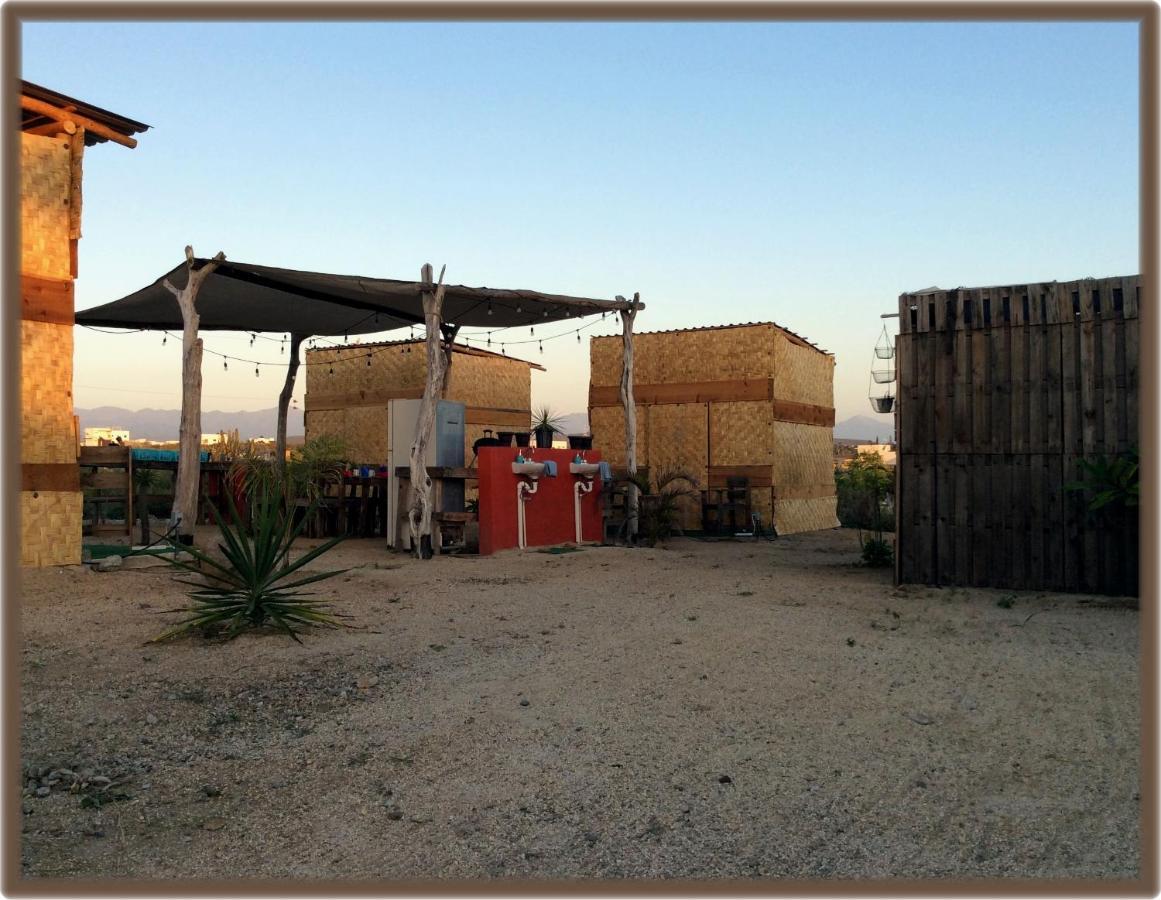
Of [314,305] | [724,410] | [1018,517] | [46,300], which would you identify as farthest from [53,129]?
[724,410]

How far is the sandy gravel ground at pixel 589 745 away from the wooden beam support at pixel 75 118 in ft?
16.3

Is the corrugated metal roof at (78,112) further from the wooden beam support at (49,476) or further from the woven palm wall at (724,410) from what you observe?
the woven palm wall at (724,410)

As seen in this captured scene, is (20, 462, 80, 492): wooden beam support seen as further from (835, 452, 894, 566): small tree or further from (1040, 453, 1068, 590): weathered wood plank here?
(835, 452, 894, 566): small tree

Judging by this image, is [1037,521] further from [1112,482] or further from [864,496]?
[864,496]

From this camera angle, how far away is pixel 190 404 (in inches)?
408

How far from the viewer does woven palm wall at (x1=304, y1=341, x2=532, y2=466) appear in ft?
62.9

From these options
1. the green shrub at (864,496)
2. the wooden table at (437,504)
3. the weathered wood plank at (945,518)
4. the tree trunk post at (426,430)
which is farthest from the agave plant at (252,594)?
the green shrub at (864,496)

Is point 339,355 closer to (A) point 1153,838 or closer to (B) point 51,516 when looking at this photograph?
(B) point 51,516

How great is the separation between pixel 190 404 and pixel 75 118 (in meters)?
3.15

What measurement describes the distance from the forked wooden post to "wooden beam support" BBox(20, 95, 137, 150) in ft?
4.16

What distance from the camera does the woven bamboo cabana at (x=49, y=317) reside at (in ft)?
29.4

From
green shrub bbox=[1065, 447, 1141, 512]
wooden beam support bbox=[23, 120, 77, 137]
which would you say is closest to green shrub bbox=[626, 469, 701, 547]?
green shrub bbox=[1065, 447, 1141, 512]

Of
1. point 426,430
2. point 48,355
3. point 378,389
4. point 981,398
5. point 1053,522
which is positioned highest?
point 378,389

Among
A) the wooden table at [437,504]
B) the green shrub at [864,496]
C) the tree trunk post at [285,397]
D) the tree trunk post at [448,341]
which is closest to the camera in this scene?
the wooden table at [437,504]
